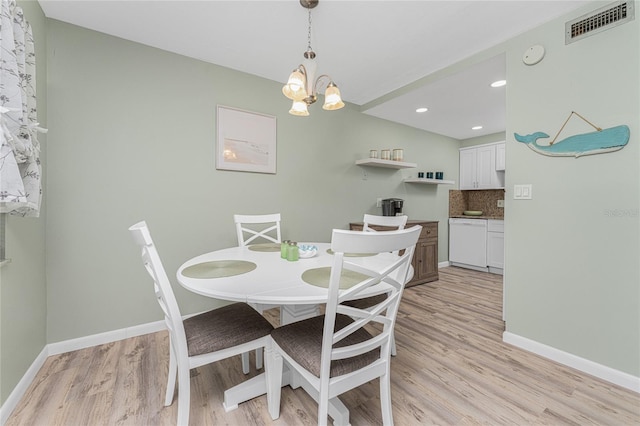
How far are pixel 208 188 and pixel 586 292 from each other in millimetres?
3080

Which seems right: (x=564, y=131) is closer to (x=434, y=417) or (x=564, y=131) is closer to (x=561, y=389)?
(x=561, y=389)

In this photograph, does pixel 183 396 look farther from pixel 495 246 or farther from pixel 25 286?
pixel 495 246

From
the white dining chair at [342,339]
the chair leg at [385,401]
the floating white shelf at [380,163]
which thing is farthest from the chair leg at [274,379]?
the floating white shelf at [380,163]

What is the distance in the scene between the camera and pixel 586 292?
1809 millimetres

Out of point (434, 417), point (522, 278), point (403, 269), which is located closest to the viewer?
point (403, 269)

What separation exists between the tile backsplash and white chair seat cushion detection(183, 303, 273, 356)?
14.7 feet

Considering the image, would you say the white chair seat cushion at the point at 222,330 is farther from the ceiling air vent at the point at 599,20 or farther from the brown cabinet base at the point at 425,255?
the ceiling air vent at the point at 599,20

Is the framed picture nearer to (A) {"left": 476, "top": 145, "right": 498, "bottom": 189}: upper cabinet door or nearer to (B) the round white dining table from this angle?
(B) the round white dining table

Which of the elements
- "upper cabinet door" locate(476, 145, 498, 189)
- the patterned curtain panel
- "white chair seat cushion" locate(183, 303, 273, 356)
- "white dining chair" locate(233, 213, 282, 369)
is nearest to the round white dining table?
"white chair seat cushion" locate(183, 303, 273, 356)

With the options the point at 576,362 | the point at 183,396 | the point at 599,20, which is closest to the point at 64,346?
the point at 183,396

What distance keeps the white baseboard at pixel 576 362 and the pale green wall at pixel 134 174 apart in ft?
7.27

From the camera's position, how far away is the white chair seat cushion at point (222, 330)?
1.25 m

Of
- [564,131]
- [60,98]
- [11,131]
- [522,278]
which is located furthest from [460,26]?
[60,98]

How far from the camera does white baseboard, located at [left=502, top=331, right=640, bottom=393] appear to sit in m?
1.63
